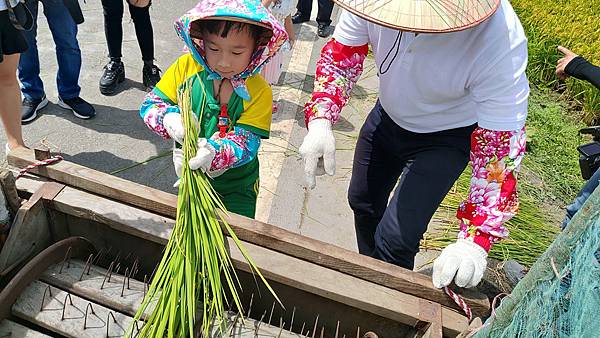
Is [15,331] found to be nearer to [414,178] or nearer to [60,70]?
[414,178]

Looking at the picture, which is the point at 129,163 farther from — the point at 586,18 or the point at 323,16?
the point at 586,18

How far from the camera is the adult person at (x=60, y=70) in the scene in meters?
3.41

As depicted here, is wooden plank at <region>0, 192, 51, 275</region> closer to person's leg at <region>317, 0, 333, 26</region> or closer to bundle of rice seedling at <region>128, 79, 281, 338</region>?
bundle of rice seedling at <region>128, 79, 281, 338</region>

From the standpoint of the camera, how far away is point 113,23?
3.77 meters

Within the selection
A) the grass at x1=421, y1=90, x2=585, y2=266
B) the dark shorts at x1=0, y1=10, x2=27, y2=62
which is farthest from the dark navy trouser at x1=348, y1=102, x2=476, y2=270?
the dark shorts at x1=0, y1=10, x2=27, y2=62

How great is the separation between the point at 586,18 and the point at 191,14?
4.30m

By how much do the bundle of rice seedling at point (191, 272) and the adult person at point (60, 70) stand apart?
2.21 m

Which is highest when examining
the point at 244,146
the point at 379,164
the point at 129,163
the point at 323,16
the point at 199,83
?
the point at 199,83

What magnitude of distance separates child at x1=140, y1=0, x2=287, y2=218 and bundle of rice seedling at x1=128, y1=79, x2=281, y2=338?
0.19m

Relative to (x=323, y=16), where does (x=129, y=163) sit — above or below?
below

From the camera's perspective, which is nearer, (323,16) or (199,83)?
(199,83)

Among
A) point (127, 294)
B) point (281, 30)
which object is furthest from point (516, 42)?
point (127, 294)

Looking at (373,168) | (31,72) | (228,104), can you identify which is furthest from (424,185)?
(31,72)

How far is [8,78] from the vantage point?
2783 mm
